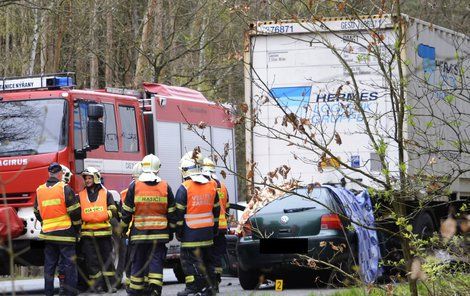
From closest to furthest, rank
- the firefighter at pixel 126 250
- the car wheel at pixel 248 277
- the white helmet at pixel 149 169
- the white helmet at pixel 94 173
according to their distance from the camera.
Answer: the white helmet at pixel 149 169 → the firefighter at pixel 126 250 → the white helmet at pixel 94 173 → the car wheel at pixel 248 277

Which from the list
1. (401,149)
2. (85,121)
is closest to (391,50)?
(401,149)

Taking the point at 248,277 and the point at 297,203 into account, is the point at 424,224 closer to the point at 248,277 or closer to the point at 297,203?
the point at 297,203

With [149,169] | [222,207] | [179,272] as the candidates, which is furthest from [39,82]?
[179,272]

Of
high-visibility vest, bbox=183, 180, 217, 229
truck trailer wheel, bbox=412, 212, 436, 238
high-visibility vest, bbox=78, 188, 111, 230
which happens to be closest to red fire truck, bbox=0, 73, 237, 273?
high-visibility vest, bbox=78, 188, 111, 230

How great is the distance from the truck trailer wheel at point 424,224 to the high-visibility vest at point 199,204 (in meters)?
4.30

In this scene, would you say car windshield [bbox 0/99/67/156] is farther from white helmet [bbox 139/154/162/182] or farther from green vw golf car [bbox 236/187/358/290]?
green vw golf car [bbox 236/187/358/290]

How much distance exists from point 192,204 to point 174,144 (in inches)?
176

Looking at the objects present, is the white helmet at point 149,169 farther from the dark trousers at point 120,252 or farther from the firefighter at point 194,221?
the dark trousers at point 120,252

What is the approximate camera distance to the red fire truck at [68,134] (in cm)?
1476

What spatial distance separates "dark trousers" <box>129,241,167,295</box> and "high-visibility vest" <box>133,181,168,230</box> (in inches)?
8.4

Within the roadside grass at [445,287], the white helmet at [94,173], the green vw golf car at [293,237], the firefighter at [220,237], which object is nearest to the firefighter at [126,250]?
the white helmet at [94,173]

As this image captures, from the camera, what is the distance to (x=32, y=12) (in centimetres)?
2809

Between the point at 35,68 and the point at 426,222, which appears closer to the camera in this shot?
the point at 426,222

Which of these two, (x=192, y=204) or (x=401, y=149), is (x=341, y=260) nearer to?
(x=192, y=204)
